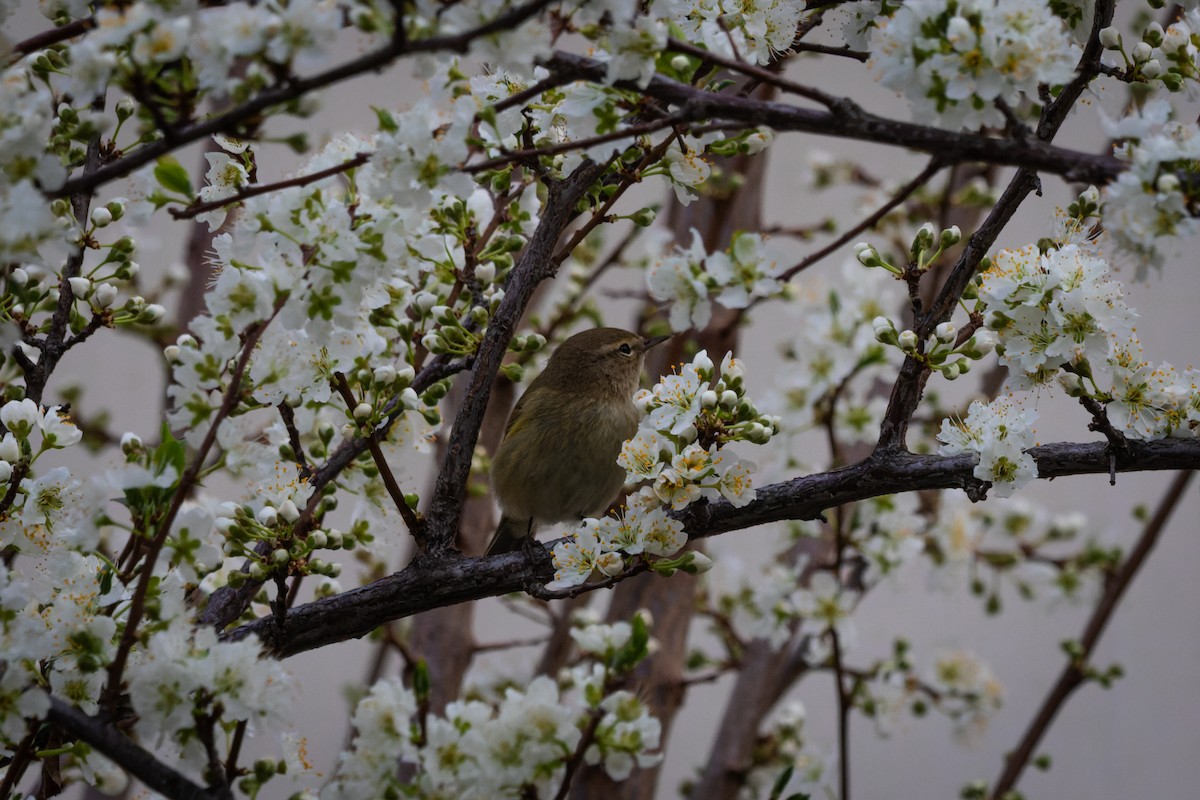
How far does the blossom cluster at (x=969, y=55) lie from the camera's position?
1061 mm

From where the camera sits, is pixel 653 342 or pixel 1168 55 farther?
pixel 653 342

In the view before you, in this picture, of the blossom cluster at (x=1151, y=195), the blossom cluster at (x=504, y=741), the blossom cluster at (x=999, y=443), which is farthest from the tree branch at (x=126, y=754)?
the blossom cluster at (x=1151, y=195)

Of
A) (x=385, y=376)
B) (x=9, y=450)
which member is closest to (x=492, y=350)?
(x=385, y=376)

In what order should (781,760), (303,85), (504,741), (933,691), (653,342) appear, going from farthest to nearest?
(933,691), (781,760), (653,342), (504,741), (303,85)

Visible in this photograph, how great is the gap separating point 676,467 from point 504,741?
37cm

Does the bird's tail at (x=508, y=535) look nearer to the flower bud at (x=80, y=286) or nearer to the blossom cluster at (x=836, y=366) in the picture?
the blossom cluster at (x=836, y=366)

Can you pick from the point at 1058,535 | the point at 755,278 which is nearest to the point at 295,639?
the point at 755,278

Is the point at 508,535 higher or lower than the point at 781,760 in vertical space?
higher

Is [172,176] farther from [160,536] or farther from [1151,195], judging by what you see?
[1151,195]

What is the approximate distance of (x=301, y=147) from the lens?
1076mm

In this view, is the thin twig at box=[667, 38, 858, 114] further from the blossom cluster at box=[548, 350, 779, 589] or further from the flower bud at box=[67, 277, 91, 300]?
the flower bud at box=[67, 277, 91, 300]

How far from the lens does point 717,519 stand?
1.43 metres

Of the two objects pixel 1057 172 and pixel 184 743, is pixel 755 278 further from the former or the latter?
pixel 184 743

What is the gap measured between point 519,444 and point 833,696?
2882 mm
